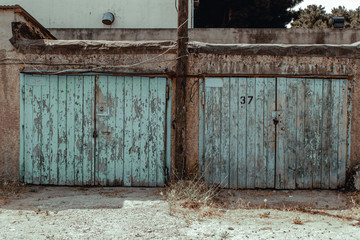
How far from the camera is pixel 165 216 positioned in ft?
14.5

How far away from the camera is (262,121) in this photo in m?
5.96

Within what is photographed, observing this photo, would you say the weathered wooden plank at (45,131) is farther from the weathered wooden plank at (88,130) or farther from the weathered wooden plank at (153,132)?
the weathered wooden plank at (153,132)

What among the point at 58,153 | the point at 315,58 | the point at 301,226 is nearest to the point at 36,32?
the point at 58,153

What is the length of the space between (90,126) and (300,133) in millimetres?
3712

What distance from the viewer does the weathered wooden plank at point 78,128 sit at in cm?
599

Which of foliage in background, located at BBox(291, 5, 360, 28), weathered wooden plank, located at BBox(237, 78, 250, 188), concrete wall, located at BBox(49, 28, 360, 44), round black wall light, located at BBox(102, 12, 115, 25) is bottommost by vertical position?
weathered wooden plank, located at BBox(237, 78, 250, 188)

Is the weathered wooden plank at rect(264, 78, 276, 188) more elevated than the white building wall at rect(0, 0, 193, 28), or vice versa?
the white building wall at rect(0, 0, 193, 28)

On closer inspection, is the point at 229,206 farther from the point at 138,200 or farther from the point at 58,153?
the point at 58,153

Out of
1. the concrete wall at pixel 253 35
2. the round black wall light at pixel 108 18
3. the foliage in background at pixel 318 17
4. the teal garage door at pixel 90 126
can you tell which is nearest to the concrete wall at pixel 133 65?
the teal garage door at pixel 90 126

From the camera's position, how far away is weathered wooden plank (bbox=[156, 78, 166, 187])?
5.96 meters

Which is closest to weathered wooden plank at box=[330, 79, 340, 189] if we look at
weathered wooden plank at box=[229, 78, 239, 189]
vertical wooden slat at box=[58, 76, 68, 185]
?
weathered wooden plank at box=[229, 78, 239, 189]

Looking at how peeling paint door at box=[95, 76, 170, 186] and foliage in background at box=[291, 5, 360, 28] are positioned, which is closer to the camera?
peeling paint door at box=[95, 76, 170, 186]

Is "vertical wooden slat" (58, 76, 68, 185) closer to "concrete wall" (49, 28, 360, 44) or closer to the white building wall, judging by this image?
"concrete wall" (49, 28, 360, 44)

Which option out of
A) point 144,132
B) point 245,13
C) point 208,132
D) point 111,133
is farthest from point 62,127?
point 245,13
